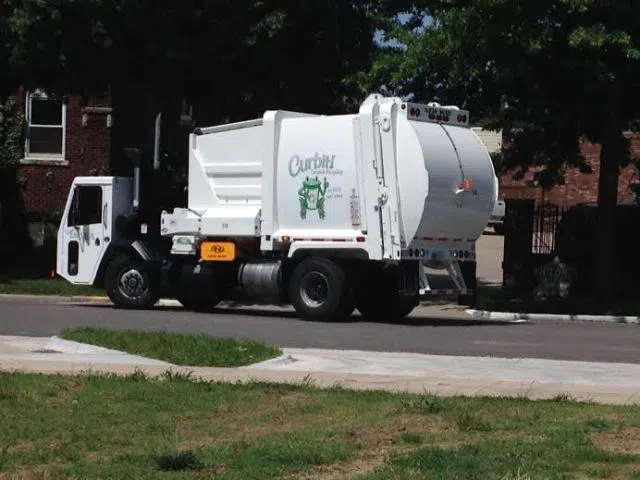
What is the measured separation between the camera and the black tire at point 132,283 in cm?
2552

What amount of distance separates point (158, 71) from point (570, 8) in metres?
10.5

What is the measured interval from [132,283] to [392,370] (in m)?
11.6

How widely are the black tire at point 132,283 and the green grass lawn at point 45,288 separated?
16.4 ft

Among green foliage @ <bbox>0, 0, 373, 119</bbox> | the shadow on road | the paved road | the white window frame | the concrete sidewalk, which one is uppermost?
green foliage @ <bbox>0, 0, 373, 119</bbox>

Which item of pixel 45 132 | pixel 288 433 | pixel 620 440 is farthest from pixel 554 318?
pixel 45 132

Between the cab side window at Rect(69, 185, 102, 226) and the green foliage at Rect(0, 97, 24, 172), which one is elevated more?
the green foliage at Rect(0, 97, 24, 172)

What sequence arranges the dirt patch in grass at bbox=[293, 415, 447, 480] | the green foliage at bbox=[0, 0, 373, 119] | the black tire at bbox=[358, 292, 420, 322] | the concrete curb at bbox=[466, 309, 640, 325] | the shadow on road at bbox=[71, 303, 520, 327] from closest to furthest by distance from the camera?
the dirt patch in grass at bbox=[293, 415, 447, 480], the shadow on road at bbox=[71, 303, 520, 327], the black tire at bbox=[358, 292, 420, 322], the concrete curb at bbox=[466, 309, 640, 325], the green foliage at bbox=[0, 0, 373, 119]

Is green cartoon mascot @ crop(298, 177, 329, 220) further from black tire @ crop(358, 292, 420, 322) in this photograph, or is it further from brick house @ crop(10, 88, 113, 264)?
brick house @ crop(10, 88, 113, 264)

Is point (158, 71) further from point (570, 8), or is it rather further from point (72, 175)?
point (570, 8)

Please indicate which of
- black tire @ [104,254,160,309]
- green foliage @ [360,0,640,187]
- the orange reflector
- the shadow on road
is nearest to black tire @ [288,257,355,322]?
the shadow on road

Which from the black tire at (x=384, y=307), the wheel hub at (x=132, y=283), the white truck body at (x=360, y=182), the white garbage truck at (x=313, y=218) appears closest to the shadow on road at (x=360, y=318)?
the black tire at (x=384, y=307)

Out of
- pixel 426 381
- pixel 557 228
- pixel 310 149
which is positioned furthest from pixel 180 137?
pixel 426 381

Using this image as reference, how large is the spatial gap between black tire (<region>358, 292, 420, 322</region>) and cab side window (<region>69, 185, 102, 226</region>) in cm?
560

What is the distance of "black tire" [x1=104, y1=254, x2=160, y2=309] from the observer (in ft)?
83.7
